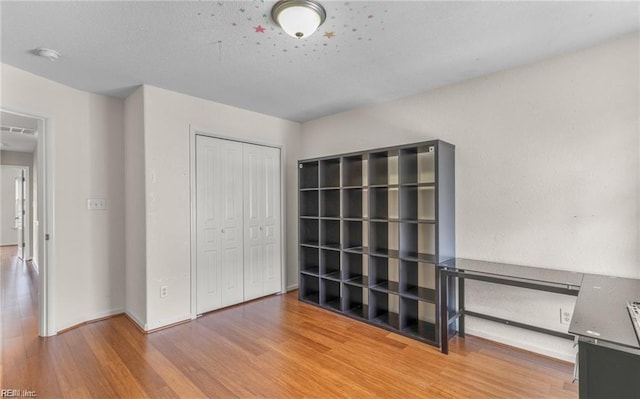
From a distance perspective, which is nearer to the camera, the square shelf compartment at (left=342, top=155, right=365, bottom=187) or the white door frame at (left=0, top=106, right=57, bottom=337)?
the white door frame at (left=0, top=106, right=57, bottom=337)

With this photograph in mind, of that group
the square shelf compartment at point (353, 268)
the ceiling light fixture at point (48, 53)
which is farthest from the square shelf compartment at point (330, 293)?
the ceiling light fixture at point (48, 53)

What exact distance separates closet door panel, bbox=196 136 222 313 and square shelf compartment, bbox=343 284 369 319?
1.50m

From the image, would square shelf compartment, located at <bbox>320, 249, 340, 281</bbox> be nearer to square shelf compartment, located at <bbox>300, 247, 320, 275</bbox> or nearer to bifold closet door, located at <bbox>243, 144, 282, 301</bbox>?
square shelf compartment, located at <bbox>300, 247, 320, 275</bbox>

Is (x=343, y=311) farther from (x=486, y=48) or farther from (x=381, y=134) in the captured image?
(x=486, y=48)

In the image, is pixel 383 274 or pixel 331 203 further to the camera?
pixel 331 203

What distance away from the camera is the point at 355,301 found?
140 inches

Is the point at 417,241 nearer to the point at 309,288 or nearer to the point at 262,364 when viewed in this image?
the point at 309,288

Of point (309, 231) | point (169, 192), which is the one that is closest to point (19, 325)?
point (169, 192)

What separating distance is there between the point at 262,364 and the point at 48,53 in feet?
9.44

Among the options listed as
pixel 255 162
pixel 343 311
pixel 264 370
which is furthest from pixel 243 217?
pixel 264 370

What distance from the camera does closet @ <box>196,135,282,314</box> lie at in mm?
3371

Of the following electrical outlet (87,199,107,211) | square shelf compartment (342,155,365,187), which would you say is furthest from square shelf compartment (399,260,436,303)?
A: electrical outlet (87,199,107,211)

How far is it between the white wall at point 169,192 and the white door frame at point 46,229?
0.85 meters

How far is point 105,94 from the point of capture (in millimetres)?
3170
